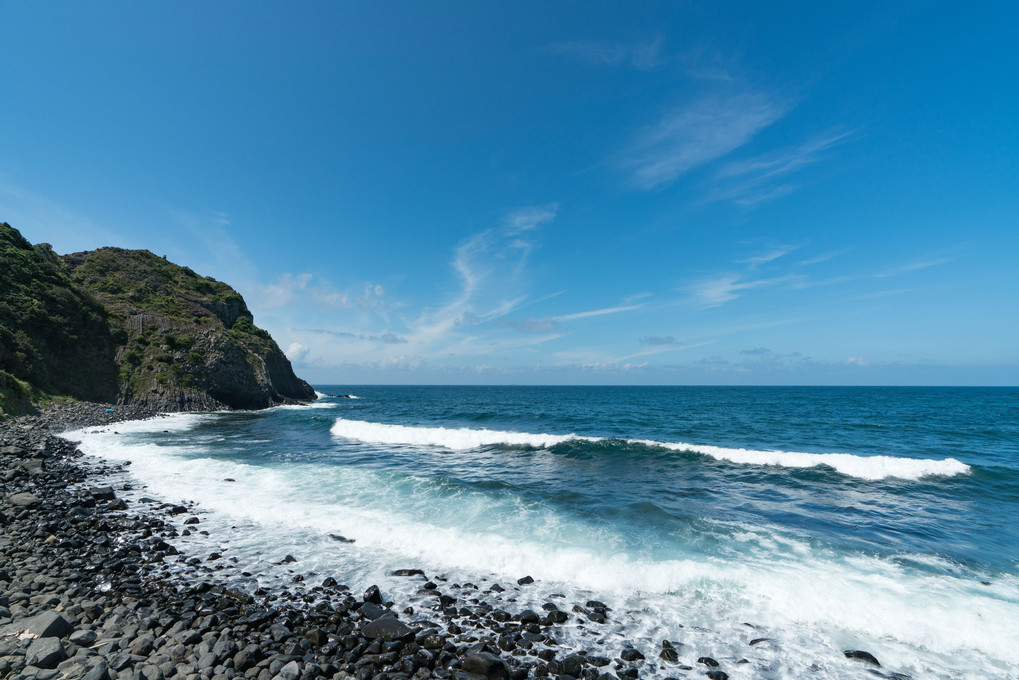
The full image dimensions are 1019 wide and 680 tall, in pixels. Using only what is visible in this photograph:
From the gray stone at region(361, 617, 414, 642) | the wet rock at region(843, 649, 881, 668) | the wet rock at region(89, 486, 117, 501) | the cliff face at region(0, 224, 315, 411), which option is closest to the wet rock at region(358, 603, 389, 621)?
the gray stone at region(361, 617, 414, 642)

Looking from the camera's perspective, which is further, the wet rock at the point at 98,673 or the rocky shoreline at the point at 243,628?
the rocky shoreline at the point at 243,628

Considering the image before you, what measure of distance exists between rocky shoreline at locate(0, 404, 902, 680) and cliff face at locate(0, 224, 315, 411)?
27408 mm

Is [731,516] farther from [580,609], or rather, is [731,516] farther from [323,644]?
[323,644]

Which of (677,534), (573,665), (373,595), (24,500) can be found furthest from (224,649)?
(24,500)

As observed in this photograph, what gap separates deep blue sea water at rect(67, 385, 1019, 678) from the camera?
23.2ft

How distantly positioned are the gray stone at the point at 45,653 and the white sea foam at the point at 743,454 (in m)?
20.9

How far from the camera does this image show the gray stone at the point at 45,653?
5152mm

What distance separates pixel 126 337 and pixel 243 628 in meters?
54.7

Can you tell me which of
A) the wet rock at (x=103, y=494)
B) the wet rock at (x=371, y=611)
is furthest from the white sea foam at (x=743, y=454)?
the wet rock at (x=371, y=611)

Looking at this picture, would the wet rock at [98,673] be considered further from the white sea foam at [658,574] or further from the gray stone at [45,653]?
the white sea foam at [658,574]

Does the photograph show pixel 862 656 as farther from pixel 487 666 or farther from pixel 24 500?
pixel 24 500

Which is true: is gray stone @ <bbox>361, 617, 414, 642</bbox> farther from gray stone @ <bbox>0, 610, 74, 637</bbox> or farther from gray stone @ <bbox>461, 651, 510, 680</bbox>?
gray stone @ <bbox>0, 610, 74, 637</bbox>

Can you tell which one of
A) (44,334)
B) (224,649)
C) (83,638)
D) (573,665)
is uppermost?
(44,334)

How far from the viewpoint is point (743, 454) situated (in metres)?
23.4
